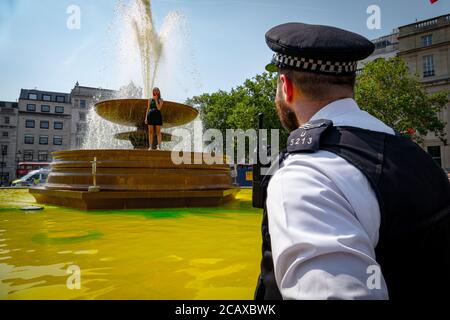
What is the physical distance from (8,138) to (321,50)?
67.9 metres

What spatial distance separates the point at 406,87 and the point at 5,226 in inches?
1120

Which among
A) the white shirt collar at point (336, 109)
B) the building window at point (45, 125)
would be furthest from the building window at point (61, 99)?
the white shirt collar at point (336, 109)

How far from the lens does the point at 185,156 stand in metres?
7.42

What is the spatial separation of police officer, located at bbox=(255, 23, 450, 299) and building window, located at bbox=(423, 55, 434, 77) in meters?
40.6

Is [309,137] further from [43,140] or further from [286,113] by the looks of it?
[43,140]

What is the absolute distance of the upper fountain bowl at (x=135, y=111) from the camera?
30.0 ft

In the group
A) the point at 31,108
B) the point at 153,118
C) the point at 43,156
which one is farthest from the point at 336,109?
the point at 31,108

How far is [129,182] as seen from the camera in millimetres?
6875

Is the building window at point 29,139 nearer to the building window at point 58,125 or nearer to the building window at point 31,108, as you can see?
the building window at point 58,125

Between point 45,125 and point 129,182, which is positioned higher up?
point 45,125

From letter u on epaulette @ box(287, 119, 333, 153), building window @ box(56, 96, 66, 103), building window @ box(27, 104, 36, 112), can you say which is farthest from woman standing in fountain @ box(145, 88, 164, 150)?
building window @ box(56, 96, 66, 103)

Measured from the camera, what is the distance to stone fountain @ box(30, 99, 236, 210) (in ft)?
22.2
